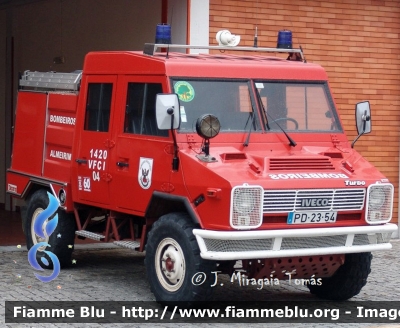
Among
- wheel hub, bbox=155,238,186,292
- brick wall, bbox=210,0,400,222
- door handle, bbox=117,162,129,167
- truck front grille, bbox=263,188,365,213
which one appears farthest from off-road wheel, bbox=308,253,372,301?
brick wall, bbox=210,0,400,222

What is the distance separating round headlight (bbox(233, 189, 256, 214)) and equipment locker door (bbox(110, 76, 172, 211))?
3.05 feet

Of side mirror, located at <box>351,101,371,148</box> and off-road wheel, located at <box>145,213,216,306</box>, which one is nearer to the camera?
off-road wheel, located at <box>145,213,216,306</box>

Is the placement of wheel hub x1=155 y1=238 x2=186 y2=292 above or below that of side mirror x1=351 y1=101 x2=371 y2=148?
below

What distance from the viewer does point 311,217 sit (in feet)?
27.1

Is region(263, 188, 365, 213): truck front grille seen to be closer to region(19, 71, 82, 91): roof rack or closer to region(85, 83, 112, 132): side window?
region(85, 83, 112, 132): side window

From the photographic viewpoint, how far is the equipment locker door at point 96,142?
9.59m

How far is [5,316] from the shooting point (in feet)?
26.9

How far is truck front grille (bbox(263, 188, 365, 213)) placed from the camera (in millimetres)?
8055

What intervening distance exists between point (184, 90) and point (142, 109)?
0.58 meters

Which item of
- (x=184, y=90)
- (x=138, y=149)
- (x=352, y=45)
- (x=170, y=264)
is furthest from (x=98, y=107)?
(x=352, y=45)

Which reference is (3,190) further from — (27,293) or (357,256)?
(357,256)

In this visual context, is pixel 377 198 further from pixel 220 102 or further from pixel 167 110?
pixel 167 110

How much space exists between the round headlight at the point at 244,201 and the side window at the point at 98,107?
2.29m

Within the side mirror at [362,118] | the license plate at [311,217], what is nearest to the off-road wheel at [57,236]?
the license plate at [311,217]
